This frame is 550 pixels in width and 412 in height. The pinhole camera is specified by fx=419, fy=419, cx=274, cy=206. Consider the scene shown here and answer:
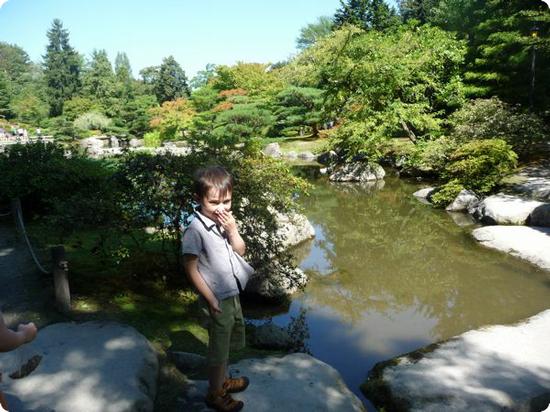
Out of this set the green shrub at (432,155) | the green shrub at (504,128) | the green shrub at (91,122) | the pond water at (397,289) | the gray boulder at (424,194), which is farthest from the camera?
the green shrub at (91,122)

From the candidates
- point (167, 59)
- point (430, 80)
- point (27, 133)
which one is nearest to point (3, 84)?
point (27, 133)

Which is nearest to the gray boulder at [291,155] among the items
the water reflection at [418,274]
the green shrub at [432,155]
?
the green shrub at [432,155]

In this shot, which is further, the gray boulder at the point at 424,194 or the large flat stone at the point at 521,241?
the gray boulder at the point at 424,194

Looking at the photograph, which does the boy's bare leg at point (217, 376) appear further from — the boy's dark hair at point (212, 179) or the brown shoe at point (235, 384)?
the boy's dark hair at point (212, 179)

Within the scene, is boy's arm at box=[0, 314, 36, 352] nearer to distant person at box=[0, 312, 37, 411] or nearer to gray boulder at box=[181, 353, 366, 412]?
distant person at box=[0, 312, 37, 411]

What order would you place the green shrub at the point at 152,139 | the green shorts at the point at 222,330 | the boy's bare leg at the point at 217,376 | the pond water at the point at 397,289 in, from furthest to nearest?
the green shrub at the point at 152,139 < the pond water at the point at 397,289 < the boy's bare leg at the point at 217,376 < the green shorts at the point at 222,330

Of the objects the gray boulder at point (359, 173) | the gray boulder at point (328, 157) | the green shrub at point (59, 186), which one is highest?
the green shrub at point (59, 186)

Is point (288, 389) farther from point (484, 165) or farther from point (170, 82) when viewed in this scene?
point (170, 82)

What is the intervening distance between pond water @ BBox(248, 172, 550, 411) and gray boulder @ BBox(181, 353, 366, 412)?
28.2 inches

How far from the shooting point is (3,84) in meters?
38.1

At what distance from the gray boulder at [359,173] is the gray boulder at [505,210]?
630 centimetres

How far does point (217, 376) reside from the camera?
2.83m

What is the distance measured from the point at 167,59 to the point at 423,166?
3007 cm

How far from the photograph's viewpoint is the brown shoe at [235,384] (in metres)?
3.06
